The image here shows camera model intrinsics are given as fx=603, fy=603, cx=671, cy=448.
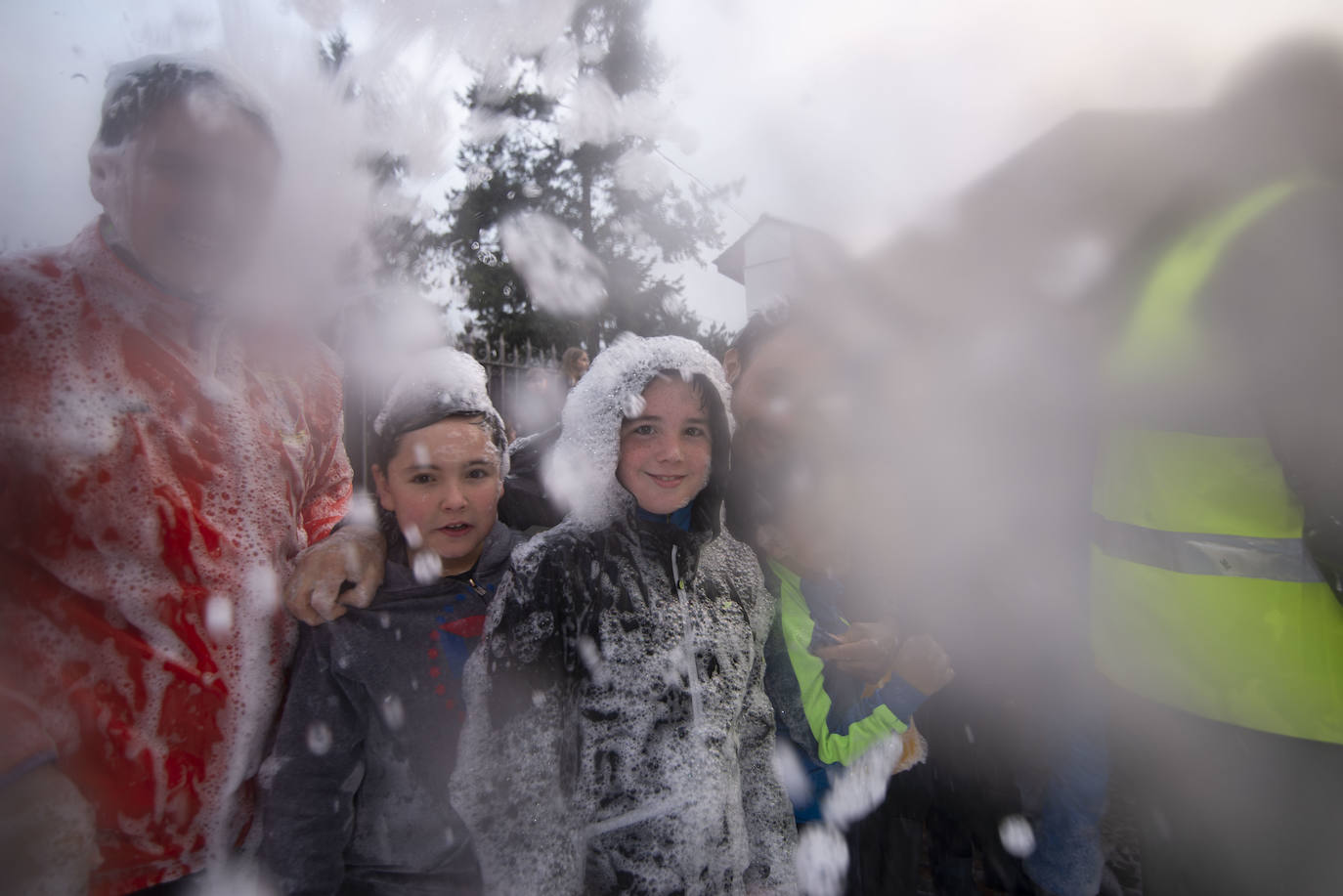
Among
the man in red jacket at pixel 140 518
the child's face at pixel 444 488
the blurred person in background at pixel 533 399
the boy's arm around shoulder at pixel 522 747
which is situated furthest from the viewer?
the blurred person in background at pixel 533 399

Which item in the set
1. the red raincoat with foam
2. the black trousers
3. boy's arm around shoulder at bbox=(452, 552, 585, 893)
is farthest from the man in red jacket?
the black trousers

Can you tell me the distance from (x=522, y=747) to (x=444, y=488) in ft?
1.94

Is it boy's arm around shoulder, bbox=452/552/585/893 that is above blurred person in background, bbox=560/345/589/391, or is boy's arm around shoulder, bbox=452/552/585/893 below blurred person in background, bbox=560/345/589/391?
below

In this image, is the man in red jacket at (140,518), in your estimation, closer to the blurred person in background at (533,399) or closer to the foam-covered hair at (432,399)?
the foam-covered hair at (432,399)

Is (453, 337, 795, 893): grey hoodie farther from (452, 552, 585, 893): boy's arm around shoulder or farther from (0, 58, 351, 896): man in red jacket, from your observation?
(0, 58, 351, 896): man in red jacket

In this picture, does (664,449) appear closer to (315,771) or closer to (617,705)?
(617,705)

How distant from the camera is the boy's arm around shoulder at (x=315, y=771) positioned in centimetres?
114

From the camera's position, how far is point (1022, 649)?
2326 mm

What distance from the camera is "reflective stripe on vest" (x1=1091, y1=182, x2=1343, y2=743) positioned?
120 centimetres

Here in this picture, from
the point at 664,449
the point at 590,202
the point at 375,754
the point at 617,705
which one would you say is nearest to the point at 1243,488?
the point at 664,449

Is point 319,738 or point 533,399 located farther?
point 533,399

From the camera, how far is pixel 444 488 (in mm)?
1401

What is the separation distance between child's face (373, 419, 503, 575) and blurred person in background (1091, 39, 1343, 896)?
5.01ft

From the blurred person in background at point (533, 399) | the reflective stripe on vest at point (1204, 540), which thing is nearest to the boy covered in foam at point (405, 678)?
the reflective stripe on vest at point (1204, 540)
